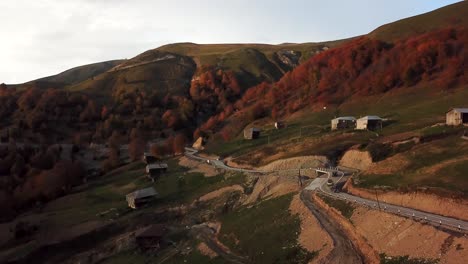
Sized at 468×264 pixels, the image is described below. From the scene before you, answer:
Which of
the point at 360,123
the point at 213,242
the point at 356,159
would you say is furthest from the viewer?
the point at 360,123

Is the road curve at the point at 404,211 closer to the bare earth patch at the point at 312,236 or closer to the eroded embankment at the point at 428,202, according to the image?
the eroded embankment at the point at 428,202

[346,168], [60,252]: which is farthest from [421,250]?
[60,252]

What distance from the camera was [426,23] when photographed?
184 metres

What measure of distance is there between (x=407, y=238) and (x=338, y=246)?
535 centimetres

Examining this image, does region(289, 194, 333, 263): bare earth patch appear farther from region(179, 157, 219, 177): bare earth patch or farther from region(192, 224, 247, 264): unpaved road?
region(179, 157, 219, 177): bare earth patch

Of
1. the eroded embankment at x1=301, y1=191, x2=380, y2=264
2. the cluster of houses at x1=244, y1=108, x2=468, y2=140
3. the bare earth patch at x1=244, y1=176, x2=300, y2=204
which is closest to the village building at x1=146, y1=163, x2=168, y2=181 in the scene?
the cluster of houses at x1=244, y1=108, x2=468, y2=140

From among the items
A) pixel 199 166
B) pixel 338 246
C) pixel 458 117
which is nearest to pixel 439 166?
pixel 338 246

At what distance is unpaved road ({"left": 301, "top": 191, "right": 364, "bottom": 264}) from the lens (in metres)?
35.4

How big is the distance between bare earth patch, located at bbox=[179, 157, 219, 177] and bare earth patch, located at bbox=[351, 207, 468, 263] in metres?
54.6

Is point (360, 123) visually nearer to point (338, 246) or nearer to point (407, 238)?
point (338, 246)

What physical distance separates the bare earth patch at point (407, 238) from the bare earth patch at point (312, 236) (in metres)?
2.87

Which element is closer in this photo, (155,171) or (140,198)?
(140,198)

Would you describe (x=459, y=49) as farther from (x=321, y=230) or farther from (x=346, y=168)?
(x=321, y=230)

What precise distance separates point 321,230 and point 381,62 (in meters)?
124
